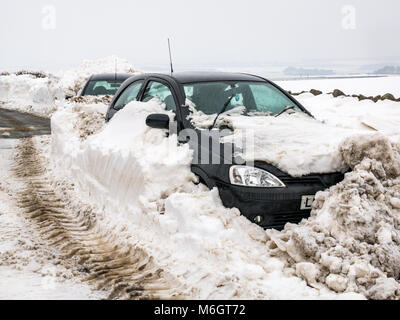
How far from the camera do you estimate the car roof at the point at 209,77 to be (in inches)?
222

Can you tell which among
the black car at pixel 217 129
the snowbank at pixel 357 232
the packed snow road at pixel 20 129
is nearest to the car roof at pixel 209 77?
the black car at pixel 217 129

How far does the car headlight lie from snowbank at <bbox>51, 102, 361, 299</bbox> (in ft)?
0.97

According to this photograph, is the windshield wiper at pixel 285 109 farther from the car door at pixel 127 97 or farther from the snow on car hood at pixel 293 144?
the car door at pixel 127 97

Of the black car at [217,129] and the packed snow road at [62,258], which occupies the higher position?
the black car at [217,129]

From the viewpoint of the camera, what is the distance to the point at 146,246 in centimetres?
450

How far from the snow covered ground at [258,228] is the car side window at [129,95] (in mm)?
776

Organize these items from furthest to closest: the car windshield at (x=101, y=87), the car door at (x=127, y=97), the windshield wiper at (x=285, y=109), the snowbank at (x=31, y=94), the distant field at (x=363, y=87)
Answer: the snowbank at (x=31, y=94)
the distant field at (x=363, y=87)
the car windshield at (x=101, y=87)
the car door at (x=127, y=97)
the windshield wiper at (x=285, y=109)

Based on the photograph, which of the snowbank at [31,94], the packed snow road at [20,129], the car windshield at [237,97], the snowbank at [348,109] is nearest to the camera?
the car windshield at [237,97]

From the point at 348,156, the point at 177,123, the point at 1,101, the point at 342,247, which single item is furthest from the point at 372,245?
the point at 1,101

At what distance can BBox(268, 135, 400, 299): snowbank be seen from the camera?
10.8ft

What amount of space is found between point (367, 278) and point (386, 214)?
29.4 inches

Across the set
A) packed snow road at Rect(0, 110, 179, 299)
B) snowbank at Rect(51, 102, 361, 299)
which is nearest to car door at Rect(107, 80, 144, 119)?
snowbank at Rect(51, 102, 361, 299)

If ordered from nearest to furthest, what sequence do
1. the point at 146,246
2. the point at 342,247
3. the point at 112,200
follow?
1. the point at 342,247
2. the point at 146,246
3. the point at 112,200

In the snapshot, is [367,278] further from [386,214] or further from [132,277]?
[132,277]
